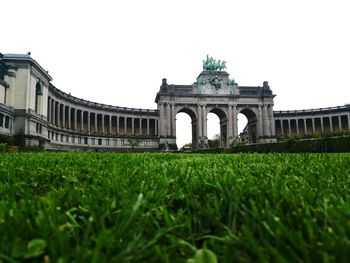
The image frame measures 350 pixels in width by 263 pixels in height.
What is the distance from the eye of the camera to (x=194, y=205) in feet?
5.12

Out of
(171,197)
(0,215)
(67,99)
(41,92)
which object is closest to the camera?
(0,215)

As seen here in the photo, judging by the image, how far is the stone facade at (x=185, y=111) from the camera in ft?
226

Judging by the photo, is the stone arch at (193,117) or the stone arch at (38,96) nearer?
the stone arch at (38,96)

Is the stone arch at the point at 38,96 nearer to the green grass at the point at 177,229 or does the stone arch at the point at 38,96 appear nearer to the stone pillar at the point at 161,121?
the stone pillar at the point at 161,121

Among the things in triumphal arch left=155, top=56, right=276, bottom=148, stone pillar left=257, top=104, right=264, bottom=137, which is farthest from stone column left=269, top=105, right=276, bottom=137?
stone pillar left=257, top=104, right=264, bottom=137

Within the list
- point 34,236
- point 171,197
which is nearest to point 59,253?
point 34,236

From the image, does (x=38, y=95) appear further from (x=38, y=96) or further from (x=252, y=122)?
(x=252, y=122)

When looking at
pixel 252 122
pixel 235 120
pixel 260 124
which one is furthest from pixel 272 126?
pixel 235 120

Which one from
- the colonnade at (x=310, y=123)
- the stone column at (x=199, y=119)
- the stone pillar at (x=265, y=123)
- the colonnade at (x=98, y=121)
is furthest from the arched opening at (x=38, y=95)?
the colonnade at (x=310, y=123)

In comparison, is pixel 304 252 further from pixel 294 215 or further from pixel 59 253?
pixel 59 253

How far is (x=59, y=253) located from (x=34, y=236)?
0.82 feet

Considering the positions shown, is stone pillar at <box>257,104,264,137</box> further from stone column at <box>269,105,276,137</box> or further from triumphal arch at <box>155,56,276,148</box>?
stone column at <box>269,105,276,137</box>

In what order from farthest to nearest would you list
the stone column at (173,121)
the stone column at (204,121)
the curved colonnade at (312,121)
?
the curved colonnade at (312,121), the stone column at (173,121), the stone column at (204,121)

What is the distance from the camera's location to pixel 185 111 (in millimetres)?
81188
